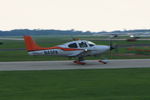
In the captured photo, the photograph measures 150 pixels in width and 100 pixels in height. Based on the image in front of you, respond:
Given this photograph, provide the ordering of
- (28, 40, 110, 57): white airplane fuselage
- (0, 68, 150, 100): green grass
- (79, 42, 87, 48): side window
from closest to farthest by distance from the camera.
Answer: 1. (0, 68, 150, 100): green grass
2. (28, 40, 110, 57): white airplane fuselage
3. (79, 42, 87, 48): side window

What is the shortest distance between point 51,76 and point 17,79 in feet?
7.05

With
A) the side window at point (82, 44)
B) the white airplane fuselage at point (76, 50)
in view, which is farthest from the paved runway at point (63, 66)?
the side window at point (82, 44)

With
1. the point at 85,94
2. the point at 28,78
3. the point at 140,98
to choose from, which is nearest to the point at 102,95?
the point at 85,94

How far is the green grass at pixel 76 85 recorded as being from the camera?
13.5 meters

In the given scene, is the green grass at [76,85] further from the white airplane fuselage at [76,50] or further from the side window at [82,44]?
the side window at [82,44]

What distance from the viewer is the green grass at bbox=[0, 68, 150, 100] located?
44.2 feet

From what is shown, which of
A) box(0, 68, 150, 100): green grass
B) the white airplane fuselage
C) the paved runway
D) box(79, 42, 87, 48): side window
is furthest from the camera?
box(79, 42, 87, 48): side window

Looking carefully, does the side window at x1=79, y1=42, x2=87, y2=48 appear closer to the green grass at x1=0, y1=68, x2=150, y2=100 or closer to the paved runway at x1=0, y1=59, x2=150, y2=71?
the paved runway at x1=0, y1=59, x2=150, y2=71

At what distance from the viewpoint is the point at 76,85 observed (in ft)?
53.2

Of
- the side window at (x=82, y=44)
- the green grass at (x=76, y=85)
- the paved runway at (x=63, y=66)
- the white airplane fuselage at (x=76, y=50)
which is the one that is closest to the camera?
the green grass at (x=76, y=85)

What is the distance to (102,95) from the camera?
13.7m

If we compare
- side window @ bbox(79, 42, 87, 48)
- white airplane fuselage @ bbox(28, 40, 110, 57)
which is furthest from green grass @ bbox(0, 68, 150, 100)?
side window @ bbox(79, 42, 87, 48)

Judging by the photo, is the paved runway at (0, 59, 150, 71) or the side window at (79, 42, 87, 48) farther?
the side window at (79, 42, 87, 48)

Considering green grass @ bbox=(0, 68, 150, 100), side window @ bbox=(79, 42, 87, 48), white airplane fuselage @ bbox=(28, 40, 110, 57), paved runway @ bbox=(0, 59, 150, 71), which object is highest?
side window @ bbox=(79, 42, 87, 48)
